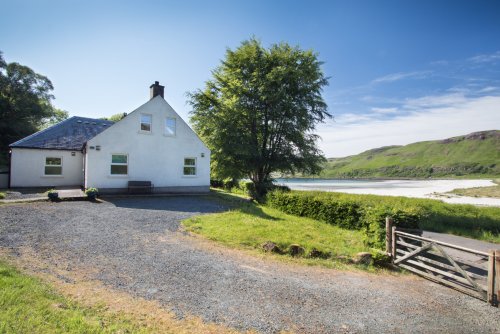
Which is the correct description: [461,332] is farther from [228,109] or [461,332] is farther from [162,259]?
[228,109]

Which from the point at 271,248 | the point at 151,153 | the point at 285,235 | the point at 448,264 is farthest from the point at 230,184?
the point at 448,264

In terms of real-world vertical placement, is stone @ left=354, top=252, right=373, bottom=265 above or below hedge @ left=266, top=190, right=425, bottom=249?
below

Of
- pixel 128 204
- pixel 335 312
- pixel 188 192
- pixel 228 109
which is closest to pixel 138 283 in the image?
pixel 335 312

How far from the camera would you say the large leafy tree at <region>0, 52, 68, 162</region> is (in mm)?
30566

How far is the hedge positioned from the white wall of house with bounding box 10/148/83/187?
17.3 metres

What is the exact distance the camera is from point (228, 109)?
968 inches

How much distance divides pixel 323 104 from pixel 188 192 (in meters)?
15.7

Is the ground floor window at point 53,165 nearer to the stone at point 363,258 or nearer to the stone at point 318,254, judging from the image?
the stone at point 318,254

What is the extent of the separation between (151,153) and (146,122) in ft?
8.32

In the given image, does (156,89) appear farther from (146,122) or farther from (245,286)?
(245,286)

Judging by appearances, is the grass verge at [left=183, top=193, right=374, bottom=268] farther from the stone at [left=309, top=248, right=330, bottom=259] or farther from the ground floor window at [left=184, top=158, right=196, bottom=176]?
the ground floor window at [left=184, top=158, right=196, bottom=176]

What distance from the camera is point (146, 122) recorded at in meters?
20.6

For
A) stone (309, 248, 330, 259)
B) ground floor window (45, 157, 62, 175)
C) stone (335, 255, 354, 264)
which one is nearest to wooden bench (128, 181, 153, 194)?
ground floor window (45, 157, 62, 175)

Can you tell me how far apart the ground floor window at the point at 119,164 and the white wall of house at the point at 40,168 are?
19.7ft
